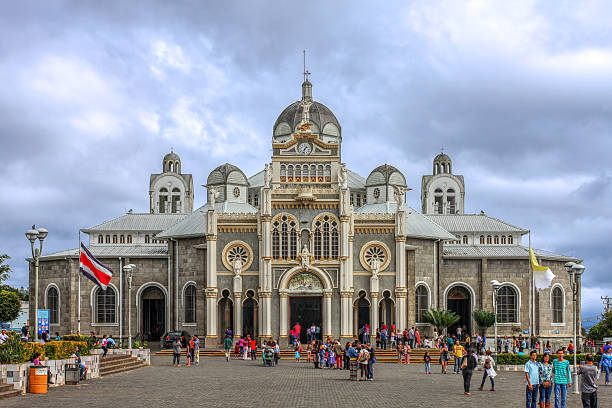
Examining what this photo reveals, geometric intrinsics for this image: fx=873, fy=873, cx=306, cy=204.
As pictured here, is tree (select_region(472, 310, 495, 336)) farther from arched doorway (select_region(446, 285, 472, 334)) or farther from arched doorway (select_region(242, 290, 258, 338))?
arched doorway (select_region(242, 290, 258, 338))

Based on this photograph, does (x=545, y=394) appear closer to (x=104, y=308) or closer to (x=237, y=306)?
(x=237, y=306)

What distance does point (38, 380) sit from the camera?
3350 cm

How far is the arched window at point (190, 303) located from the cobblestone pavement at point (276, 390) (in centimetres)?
2219

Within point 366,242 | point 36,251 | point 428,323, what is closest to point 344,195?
point 366,242

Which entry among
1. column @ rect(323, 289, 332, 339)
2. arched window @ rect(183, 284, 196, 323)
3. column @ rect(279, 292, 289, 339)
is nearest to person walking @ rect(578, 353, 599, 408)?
column @ rect(323, 289, 332, 339)

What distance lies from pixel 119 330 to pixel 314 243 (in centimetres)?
1890

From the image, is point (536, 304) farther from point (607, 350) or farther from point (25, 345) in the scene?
point (25, 345)

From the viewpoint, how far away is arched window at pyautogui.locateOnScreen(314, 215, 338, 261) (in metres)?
64.1

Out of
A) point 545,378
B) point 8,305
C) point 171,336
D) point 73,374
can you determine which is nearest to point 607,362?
point 545,378

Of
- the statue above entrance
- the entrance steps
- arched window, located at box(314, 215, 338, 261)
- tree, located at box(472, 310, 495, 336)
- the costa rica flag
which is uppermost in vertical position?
arched window, located at box(314, 215, 338, 261)

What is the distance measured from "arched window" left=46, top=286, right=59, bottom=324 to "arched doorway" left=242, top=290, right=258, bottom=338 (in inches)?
683

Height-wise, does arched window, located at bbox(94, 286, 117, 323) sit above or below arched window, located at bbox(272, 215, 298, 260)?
below

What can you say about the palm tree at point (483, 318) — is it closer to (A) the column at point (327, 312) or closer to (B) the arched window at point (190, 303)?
(A) the column at point (327, 312)

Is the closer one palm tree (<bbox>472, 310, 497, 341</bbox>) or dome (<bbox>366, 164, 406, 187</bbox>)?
palm tree (<bbox>472, 310, 497, 341</bbox>)
